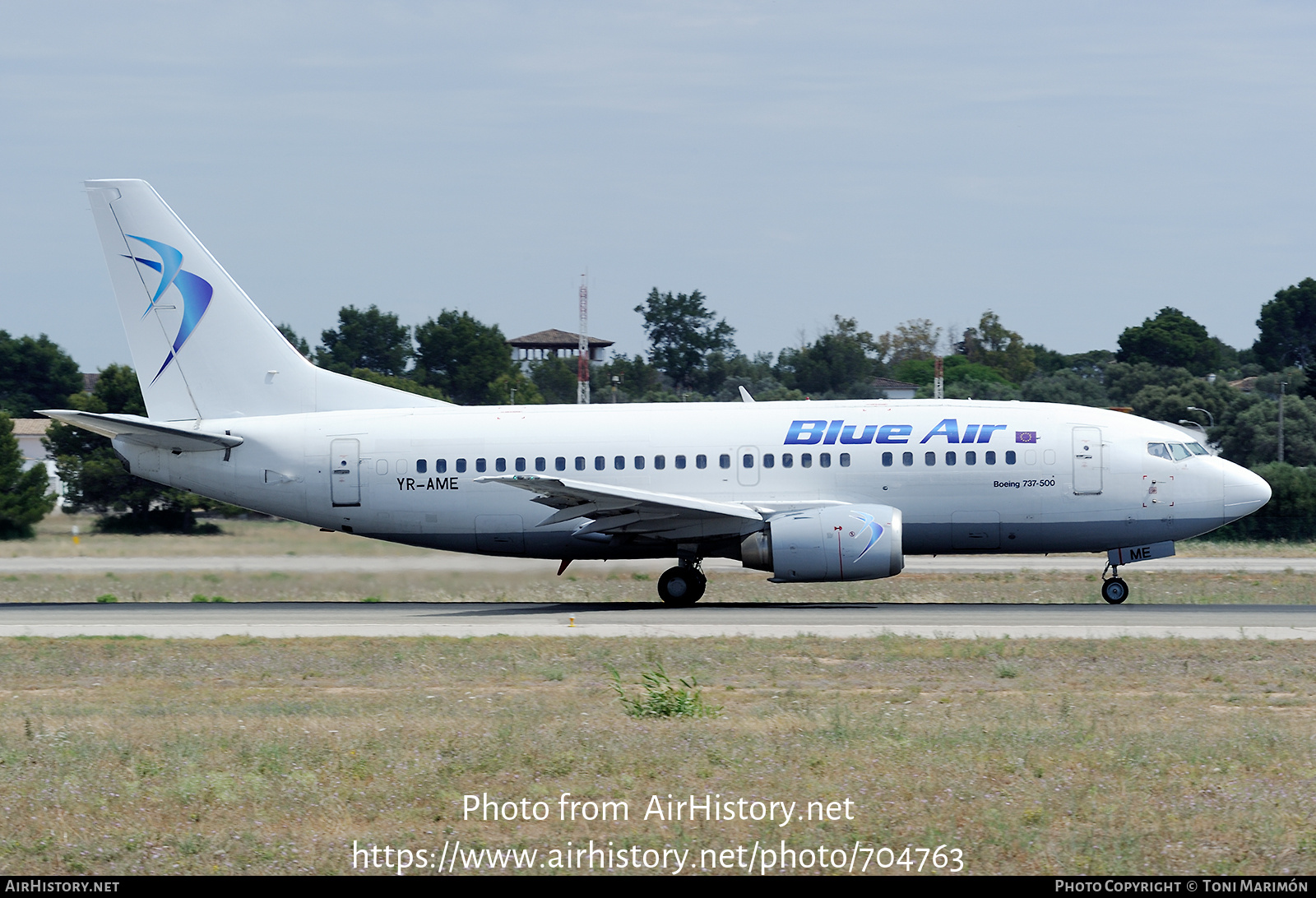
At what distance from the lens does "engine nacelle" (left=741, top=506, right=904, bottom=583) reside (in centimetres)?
2531

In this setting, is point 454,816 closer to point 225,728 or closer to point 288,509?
point 225,728

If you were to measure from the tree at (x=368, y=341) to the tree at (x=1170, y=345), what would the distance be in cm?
6872

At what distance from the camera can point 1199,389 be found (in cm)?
8331

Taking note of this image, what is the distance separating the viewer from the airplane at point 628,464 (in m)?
26.5

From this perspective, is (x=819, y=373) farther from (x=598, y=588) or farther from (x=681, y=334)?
(x=598, y=588)

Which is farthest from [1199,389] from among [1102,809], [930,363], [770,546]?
[1102,809]

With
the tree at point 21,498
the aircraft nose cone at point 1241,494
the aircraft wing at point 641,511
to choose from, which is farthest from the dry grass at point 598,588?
the tree at point 21,498

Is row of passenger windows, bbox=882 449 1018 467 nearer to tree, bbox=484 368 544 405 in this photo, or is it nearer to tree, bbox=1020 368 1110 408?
tree, bbox=484 368 544 405

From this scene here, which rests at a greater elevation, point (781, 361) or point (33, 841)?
point (781, 361)

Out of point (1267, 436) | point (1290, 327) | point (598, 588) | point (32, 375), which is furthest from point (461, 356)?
point (1290, 327)

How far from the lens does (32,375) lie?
11400 cm

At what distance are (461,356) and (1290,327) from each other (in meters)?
95.5

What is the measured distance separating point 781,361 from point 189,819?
125880mm

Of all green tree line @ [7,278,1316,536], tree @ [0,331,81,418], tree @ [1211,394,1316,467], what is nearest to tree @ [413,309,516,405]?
green tree line @ [7,278,1316,536]
